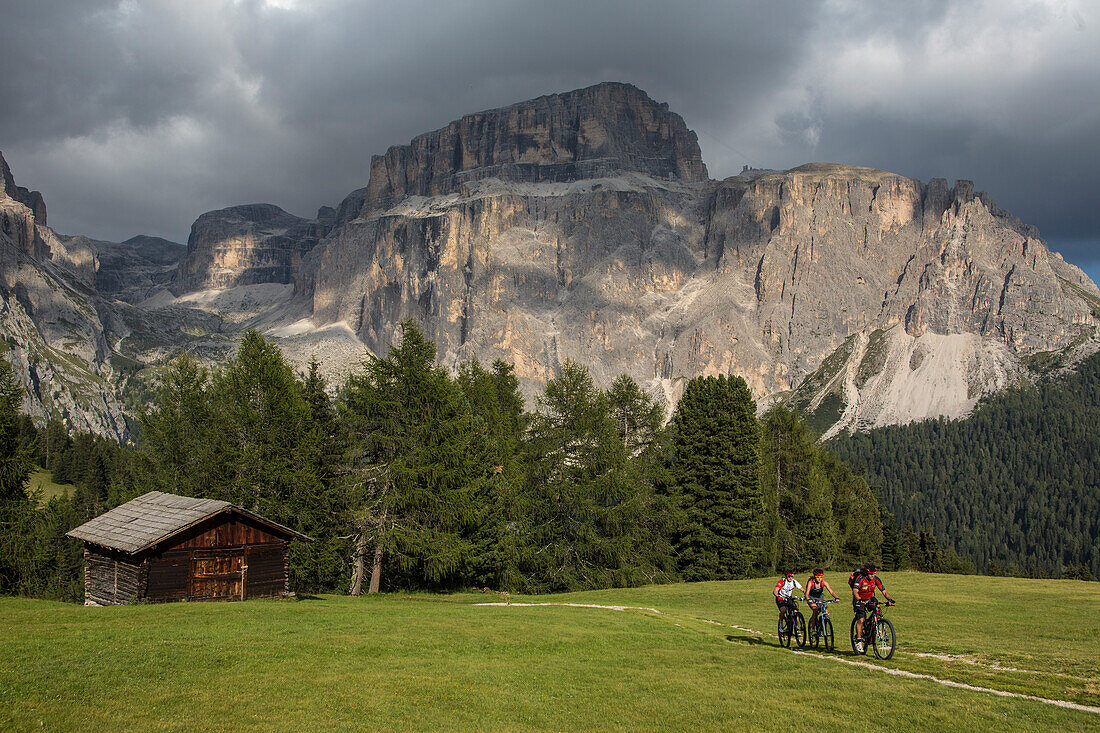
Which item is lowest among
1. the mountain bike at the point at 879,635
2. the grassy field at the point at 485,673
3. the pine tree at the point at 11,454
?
the grassy field at the point at 485,673

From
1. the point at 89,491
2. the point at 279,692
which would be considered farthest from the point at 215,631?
the point at 89,491

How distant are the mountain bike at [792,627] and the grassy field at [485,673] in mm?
510

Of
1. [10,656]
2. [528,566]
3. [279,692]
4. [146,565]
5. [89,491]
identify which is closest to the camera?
[279,692]

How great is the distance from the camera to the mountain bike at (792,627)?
1906cm

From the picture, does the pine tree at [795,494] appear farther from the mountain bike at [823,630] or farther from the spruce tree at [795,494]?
the mountain bike at [823,630]

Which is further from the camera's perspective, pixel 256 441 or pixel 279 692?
pixel 256 441

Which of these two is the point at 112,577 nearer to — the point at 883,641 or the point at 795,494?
the point at 883,641

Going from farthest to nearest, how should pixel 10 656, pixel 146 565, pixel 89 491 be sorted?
pixel 89 491 < pixel 146 565 < pixel 10 656

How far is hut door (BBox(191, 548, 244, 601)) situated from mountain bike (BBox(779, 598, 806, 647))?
64.7 ft

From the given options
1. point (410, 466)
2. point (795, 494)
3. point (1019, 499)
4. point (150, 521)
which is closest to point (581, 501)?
point (410, 466)

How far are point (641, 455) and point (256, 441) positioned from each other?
23.2 meters

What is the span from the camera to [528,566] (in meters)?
41.6

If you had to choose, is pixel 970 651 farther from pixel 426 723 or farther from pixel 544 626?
pixel 426 723

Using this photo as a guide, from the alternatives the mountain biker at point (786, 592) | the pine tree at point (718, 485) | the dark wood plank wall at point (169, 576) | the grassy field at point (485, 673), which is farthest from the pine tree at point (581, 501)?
the mountain biker at point (786, 592)
